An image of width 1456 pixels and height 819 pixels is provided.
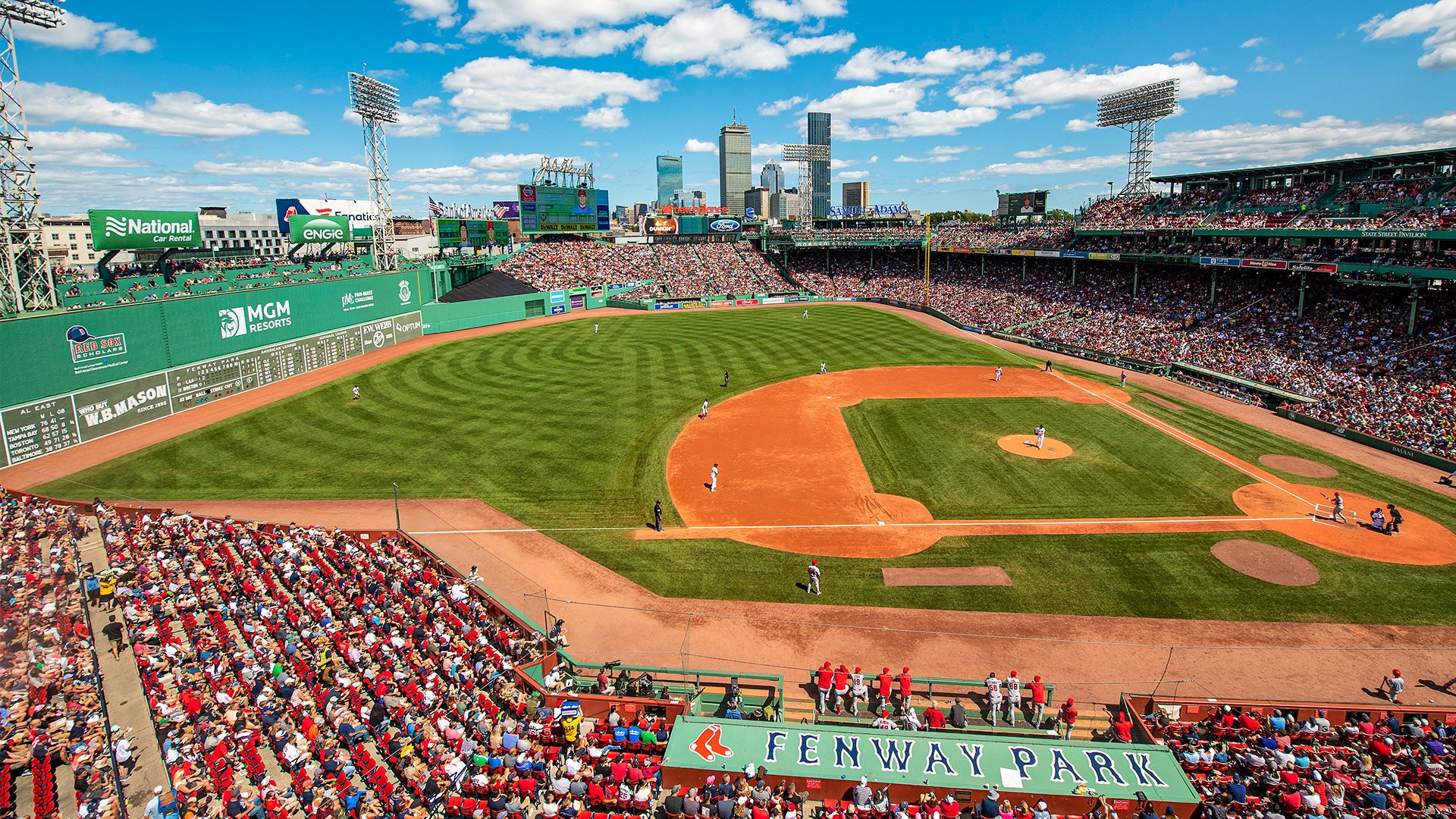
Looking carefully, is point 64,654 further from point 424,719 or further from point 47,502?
point 47,502

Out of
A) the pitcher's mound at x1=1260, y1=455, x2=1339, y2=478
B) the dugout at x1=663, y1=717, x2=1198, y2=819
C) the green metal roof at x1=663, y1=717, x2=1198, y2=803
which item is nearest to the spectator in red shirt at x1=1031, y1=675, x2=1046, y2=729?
the dugout at x1=663, y1=717, x2=1198, y2=819

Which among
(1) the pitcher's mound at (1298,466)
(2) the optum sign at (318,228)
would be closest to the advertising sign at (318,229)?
(2) the optum sign at (318,228)

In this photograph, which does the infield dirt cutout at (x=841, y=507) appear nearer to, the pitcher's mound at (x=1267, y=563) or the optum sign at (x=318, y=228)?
the pitcher's mound at (x=1267, y=563)

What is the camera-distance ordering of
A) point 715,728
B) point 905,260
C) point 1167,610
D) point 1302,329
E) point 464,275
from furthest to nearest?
point 905,260, point 464,275, point 1302,329, point 1167,610, point 715,728

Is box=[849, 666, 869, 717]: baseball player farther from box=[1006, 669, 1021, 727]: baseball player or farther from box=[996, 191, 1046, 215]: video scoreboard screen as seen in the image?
box=[996, 191, 1046, 215]: video scoreboard screen

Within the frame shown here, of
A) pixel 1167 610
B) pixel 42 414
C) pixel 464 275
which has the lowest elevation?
pixel 1167 610

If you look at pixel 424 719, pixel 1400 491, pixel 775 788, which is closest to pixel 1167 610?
pixel 775 788

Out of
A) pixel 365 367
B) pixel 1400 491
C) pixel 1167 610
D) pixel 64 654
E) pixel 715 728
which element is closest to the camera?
pixel 715 728
